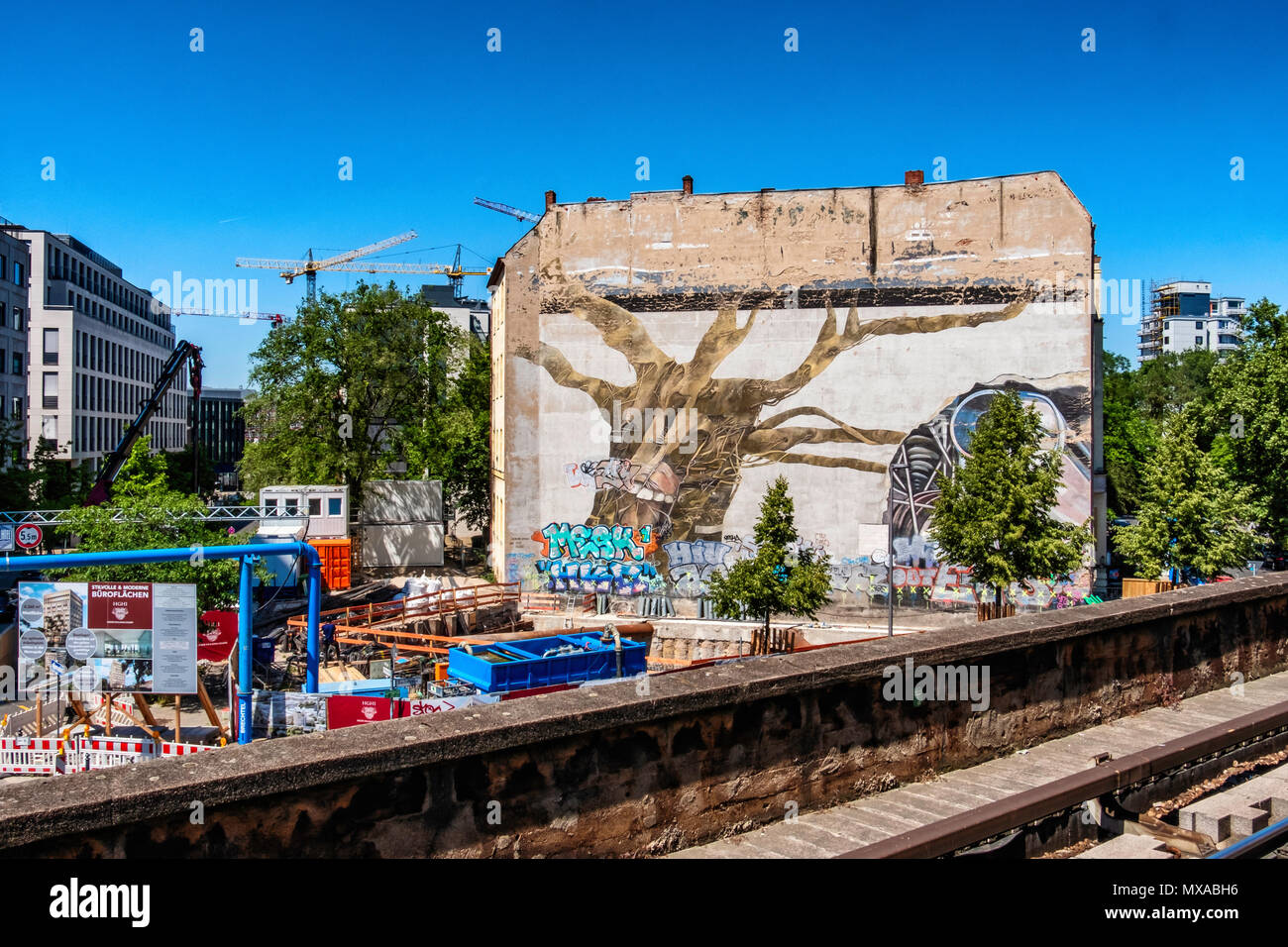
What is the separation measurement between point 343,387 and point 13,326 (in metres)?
23.4

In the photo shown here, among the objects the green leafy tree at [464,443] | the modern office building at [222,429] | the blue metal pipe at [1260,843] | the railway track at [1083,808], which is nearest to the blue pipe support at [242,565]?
the railway track at [1083,808]

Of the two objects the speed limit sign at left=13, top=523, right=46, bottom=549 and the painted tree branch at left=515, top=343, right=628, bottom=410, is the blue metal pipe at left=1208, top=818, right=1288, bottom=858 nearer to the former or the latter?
the painted tree branch at left=515, top=343, right=628, bottom=410

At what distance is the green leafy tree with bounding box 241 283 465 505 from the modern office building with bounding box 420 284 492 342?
5942 centimetres

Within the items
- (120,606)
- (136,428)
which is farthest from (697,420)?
(136,428)

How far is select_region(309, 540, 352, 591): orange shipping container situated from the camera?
3800 cm

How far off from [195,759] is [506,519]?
32.4 metres

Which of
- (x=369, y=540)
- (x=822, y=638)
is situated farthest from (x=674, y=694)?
(x=369, y=540)

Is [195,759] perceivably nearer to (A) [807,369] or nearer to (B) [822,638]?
(B) [822,638]

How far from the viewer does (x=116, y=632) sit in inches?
611

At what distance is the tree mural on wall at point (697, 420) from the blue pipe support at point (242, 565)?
16.6m

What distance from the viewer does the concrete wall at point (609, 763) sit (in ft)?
13.4

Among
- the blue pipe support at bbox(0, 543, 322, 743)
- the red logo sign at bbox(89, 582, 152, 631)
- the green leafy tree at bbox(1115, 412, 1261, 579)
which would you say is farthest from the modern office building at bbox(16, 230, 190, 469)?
Answer: the green leafy tree at bbox(1115, 412, 1261, 579)

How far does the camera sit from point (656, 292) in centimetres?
3484

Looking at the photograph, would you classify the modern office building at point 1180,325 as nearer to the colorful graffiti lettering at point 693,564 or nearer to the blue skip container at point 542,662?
the colorful graffiti lettering at point 693,564
